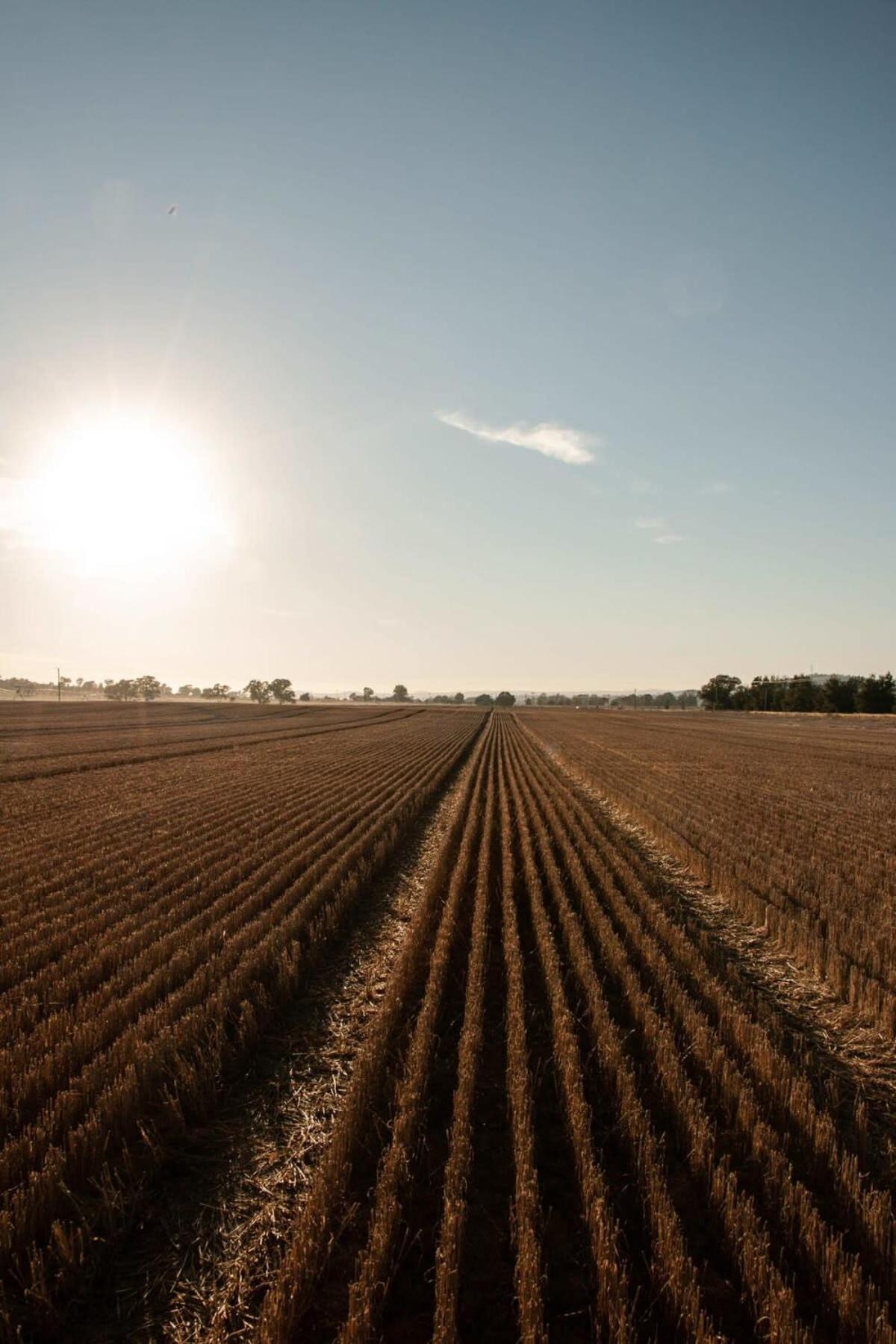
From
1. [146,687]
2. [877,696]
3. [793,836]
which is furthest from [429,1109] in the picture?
[146,687]

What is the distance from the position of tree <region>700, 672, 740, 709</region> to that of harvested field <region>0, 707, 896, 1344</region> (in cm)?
13358

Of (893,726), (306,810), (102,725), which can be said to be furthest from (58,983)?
(893,726)

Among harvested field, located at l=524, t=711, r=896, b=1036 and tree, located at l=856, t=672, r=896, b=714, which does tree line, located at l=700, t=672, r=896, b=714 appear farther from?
harvested field, located at l=524, t=711, r=896, b=1036

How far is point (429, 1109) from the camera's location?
5.53m

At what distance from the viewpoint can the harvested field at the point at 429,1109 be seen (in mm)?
3727

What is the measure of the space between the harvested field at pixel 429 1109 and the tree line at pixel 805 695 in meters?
101

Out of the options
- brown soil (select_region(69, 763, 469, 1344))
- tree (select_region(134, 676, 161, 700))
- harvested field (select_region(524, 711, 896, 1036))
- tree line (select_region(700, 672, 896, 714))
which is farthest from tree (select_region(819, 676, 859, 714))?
tree (select_region(134, 676, 161, 700))

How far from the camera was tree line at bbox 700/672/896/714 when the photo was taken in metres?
94.4

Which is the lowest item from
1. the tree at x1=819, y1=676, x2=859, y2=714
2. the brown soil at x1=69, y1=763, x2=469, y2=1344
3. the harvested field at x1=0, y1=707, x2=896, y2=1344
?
the brown soil at x1=69, y1=763, x2=469, y2=1344

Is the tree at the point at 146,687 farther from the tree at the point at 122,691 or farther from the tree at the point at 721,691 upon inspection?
the tree at the point at 721,691

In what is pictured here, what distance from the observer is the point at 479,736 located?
6206 cm

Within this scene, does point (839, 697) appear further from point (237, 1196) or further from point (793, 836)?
point (237, 1196)

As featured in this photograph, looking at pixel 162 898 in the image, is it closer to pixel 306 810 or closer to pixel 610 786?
pixel 306 810

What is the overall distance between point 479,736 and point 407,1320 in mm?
58593
